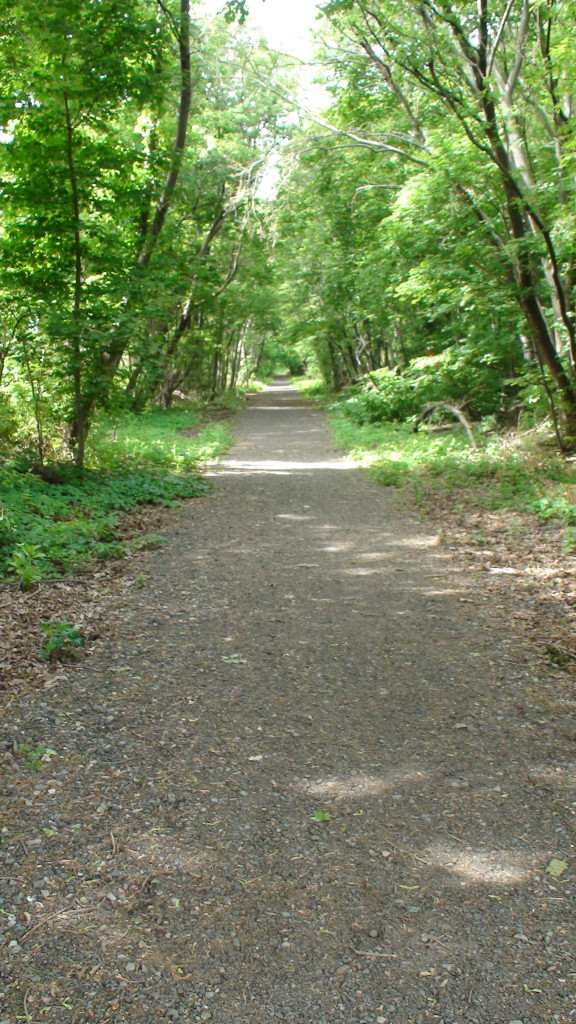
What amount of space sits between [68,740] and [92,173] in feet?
24.7

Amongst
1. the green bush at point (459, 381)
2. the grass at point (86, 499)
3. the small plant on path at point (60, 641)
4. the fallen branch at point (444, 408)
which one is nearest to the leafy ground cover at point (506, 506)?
the fallen branch at point (444, 408)

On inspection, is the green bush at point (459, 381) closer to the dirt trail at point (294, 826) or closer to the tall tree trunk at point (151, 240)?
the tall tree trunk at point (151, 240)

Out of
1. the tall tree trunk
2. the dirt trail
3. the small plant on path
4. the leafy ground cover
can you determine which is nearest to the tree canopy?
the tall tree trunk

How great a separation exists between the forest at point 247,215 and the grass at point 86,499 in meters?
0.04

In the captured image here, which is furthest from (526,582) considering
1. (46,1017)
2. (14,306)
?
(14,306)

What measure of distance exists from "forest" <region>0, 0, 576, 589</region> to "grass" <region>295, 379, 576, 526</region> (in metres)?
0.05

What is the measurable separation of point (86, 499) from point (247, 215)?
8300 mm

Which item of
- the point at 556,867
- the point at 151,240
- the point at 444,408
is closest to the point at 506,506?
the point at 151,240

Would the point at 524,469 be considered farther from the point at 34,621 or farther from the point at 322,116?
the point at 322,116

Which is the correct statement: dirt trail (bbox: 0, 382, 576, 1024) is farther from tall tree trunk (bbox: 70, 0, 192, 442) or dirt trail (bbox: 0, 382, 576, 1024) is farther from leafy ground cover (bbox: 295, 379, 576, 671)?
tall tree trunk (bbox: 70, 0, 192, 442)

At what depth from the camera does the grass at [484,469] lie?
8.74 m

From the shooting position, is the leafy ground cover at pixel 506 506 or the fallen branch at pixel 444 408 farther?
the fallen branch at pixel 444 408

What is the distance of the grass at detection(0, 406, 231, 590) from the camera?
6.23m

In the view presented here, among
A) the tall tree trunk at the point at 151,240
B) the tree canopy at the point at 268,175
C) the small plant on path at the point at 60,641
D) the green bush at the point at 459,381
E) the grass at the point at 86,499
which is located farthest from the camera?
the green bush at the point at 459,381
